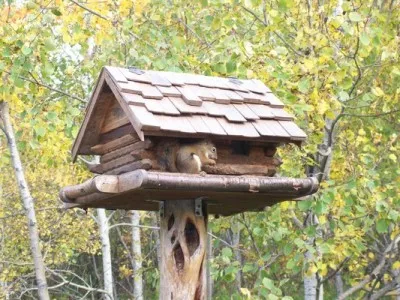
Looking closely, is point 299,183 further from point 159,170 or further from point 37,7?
point 37,7

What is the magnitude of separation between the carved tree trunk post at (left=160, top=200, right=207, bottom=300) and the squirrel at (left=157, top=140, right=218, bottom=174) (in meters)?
0.32

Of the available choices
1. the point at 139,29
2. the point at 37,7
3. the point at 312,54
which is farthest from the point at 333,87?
the point at 37,7

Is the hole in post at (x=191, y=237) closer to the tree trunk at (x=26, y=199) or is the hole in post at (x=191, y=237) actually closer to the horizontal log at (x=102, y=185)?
the horizontal log at (x=102, y=185)

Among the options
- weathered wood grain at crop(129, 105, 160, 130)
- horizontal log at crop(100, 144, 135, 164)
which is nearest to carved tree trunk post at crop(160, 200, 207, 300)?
horizontal log at crop(100, 144, 135, 164)

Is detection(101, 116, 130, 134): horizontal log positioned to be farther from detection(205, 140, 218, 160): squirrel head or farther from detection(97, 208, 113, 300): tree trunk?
detection(97, 208, 113, 300): tree trunk

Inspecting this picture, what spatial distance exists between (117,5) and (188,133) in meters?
4.11

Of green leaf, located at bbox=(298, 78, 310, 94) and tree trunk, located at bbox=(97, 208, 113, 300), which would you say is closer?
green leaf, located at bbox=(298, 78, 310, 94)

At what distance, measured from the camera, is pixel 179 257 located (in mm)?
3988

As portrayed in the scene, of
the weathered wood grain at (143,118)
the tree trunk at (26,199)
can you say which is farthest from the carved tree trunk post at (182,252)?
the tree trunk at (26,199)

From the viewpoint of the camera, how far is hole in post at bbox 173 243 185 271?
13.0 feet

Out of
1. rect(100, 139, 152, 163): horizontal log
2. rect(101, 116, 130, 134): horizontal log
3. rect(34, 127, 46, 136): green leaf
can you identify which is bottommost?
rect(100, 139, 152, 163): horizontal log

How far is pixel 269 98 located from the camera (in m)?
4.22

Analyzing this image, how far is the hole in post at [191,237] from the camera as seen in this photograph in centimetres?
398

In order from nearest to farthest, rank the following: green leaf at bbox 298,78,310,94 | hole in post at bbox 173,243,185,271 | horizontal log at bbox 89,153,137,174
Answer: horizontal log at bbox 89,153,137,174
hole in post at bbox 173,243,185,271
green leaf at bbox 298,78,310,94
